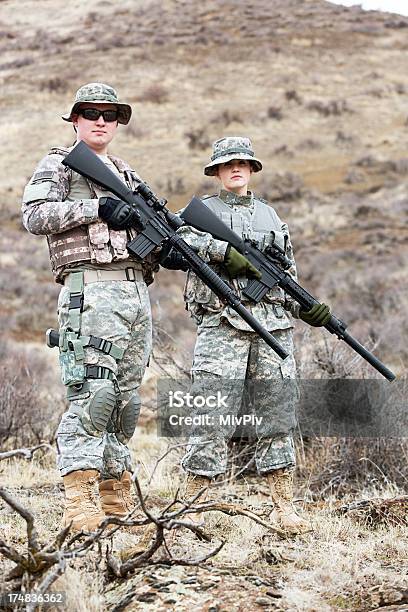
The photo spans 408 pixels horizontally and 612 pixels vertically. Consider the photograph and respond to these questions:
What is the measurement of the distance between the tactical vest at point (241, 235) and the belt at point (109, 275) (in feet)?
1.44

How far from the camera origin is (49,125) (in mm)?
28609

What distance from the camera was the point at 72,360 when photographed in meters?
3.67

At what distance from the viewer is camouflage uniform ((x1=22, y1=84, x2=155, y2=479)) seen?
11.9 ft

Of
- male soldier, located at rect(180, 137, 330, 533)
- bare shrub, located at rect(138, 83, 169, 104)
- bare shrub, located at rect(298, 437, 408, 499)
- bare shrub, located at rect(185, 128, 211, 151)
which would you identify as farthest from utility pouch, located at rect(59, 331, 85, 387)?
bare shrub, located at rect(138, 83, 169, 104)

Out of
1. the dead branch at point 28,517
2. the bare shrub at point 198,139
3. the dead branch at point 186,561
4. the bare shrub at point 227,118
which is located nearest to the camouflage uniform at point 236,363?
the dead branch at point 186,561

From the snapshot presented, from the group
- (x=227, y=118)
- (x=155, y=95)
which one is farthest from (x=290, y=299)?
(x=155, y=95)

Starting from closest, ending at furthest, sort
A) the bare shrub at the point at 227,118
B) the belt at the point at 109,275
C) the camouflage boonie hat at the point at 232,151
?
the belt at the point at 109,275 < the camouflage boonie hat at the point at 232,151 < the bare shrub at the point at 227,118

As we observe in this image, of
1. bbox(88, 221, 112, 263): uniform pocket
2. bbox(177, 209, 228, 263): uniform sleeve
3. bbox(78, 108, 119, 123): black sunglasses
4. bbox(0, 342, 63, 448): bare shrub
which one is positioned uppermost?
bbox(78, 108, 119, 123): black sunglasses

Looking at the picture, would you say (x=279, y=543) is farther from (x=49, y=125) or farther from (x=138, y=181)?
(x=49, y=125)

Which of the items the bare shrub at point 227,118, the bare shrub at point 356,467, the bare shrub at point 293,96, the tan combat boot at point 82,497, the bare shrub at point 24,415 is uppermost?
the bare shrub at point 293,96

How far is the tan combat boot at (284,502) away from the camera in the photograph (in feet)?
13.1

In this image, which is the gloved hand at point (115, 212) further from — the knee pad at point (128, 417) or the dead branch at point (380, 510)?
the dead branch at point (380, 510)

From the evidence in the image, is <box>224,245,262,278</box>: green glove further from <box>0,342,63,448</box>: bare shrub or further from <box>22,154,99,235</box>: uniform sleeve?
<box>0,342,63,448</box>: bare shrub

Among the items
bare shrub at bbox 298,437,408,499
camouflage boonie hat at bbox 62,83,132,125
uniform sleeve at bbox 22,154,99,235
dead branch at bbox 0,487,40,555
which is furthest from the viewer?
A: bare shrub at bbox 298,437,408,499
